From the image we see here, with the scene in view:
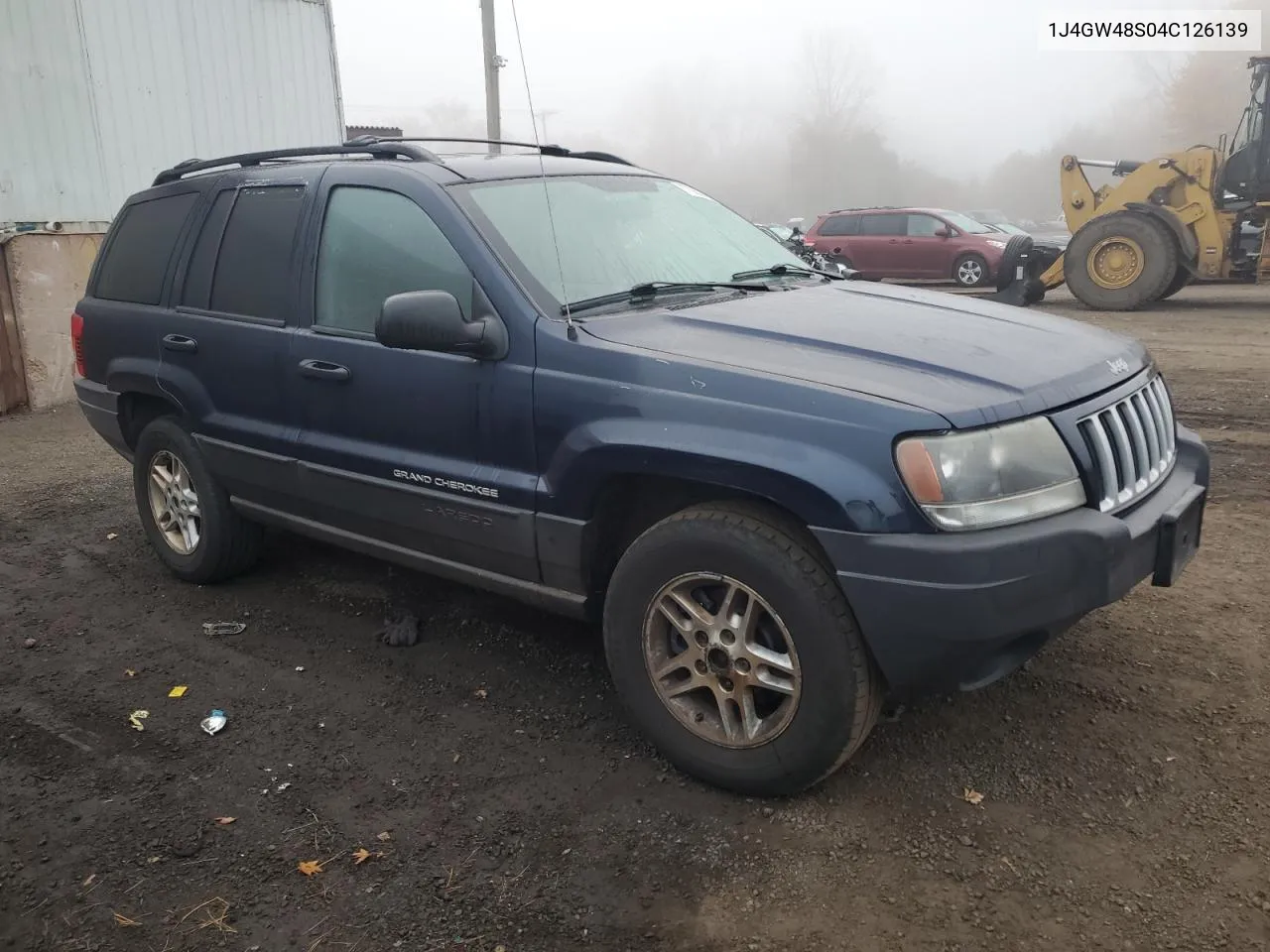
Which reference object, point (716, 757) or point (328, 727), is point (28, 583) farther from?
point (716, 757)

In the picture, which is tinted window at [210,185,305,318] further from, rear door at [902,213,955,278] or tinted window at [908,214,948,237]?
tinted window at [908,214,948,237]

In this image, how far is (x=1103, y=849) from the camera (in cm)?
263

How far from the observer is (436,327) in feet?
10.2

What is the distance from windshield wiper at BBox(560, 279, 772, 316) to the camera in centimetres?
328

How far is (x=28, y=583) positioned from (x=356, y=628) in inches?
73.6

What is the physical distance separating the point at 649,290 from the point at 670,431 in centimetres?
80

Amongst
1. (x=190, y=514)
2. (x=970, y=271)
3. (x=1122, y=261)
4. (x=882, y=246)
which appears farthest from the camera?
(x=882, y=246)

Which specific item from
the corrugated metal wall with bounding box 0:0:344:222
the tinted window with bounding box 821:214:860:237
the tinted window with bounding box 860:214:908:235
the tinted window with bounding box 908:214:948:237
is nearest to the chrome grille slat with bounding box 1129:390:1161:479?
the corrugated metal wall with bounding box 0:0:344:222

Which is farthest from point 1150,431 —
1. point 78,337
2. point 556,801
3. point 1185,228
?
point 1185,228

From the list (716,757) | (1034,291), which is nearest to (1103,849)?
(716,757)

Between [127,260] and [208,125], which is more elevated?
[208,125]

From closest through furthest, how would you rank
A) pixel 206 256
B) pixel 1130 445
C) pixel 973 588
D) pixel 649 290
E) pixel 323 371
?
1. pixel 973 588
2. pixel 1130 445
3. pixel 649 290
4. pixel 323 371
5. pixel 206 256

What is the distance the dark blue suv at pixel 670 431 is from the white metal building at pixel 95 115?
5.83 metres

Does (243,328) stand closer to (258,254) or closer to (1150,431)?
(258,254)
